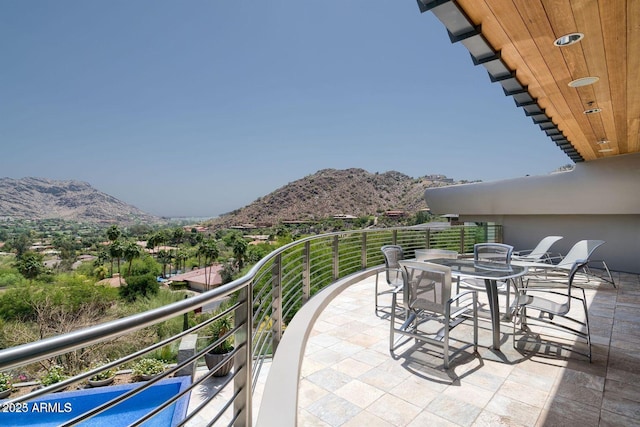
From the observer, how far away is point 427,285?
3281 mm

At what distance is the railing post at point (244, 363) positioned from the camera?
1.76 meters

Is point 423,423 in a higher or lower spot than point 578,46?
lower

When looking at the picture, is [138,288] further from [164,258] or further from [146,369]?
[146,369]

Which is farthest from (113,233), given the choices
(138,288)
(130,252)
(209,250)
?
(138,288)

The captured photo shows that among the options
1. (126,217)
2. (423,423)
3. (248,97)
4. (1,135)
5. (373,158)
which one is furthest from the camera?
(1,135)

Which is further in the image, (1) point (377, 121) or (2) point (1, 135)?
(2) point (1, 135)

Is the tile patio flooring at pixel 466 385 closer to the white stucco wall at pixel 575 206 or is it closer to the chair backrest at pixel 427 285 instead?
the chair backrest at pixel 427 285

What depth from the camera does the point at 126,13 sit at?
5294 centimetres

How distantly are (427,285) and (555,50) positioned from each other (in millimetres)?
2263

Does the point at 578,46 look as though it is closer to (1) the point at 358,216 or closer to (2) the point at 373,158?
(1) the point at 358,216

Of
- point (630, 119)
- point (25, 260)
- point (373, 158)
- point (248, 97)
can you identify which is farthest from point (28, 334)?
point (373, 158)

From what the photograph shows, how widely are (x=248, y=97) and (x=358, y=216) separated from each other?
31.1 m

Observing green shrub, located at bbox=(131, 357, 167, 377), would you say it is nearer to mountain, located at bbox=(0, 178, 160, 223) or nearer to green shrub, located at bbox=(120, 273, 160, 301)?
green shrub, located at bbox=(120, 273, 160, 301)

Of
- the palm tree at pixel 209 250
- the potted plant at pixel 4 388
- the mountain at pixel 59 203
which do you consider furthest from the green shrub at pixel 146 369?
the mountain at pixel 59 203
